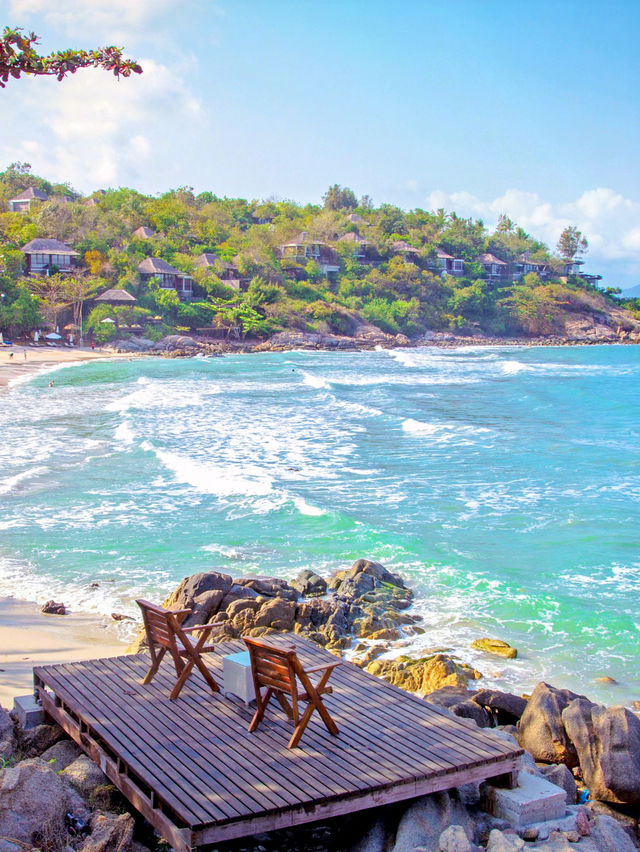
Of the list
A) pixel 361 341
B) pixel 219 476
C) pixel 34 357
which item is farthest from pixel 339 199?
pixel 219 476

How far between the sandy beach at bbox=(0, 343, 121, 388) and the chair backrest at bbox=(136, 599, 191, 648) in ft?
120

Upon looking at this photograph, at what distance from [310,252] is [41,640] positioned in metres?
81.9

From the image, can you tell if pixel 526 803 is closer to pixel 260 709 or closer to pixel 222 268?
pixel 260 709

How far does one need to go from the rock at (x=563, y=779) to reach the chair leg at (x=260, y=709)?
2.25 m

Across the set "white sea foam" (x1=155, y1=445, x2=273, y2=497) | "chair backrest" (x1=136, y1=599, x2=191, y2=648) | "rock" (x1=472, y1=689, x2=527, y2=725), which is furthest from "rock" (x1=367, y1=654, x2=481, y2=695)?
"white sea foam" (x1=155, y1=445, x2=273, y2=497)

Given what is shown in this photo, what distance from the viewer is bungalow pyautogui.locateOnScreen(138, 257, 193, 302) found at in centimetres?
6981

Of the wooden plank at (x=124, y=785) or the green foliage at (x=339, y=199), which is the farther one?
the green foliage at (x=339, y=199)

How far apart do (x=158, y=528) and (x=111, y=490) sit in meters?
3.44

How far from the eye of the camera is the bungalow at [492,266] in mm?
105312

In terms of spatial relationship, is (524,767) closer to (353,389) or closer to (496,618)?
(496,618)

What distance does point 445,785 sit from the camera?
5.53 meters

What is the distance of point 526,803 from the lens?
555cm

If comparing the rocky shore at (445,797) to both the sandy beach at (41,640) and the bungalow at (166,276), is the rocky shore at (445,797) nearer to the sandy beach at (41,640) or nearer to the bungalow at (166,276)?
the sandy beach at (41,640)

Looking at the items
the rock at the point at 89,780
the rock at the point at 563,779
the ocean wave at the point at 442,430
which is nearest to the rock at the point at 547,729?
the rock at the point at 563,779
